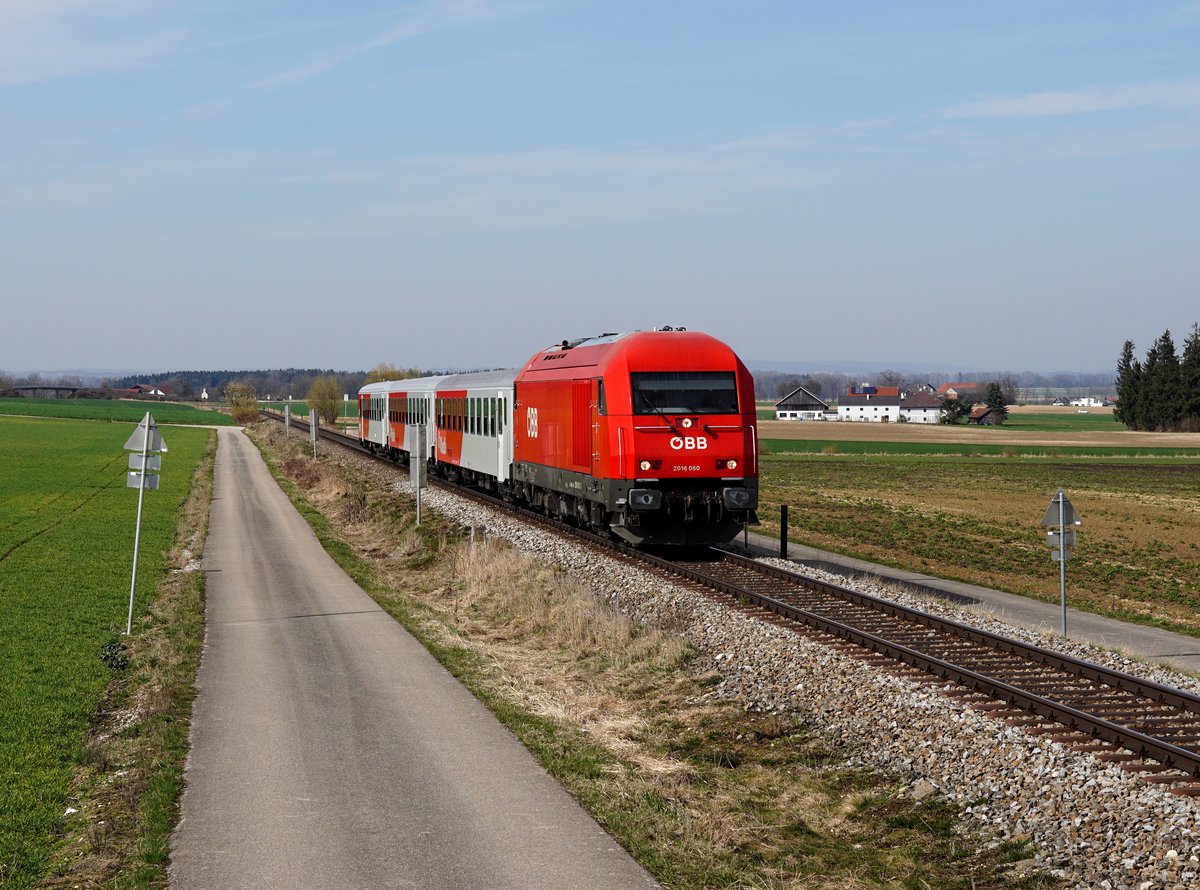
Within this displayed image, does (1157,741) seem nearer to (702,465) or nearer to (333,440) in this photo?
(702,465)

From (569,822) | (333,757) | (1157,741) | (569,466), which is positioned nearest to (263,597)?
(569,466)

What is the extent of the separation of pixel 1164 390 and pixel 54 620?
130m

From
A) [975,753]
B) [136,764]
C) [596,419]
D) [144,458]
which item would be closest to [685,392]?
[596,419]

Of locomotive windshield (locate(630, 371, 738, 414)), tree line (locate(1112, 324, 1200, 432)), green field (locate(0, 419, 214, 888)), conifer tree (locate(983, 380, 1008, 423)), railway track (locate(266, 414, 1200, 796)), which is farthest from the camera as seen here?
conifer tree (locate(983, 380, 1008, 423))

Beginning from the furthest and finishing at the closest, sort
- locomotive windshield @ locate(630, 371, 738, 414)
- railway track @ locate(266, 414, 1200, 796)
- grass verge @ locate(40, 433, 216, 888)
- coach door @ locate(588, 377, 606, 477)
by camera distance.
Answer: coach door @ locate(588, 377, 606, 477) → locomotive windshield @ locate(630, 371, 738, 414) → railway track @ locate(266, 414, 1200, 796) → grass verge @ locate(40, 433, 216, 888)

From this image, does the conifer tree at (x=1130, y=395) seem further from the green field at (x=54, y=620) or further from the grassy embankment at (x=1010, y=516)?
the green field at (x=54, y=620)

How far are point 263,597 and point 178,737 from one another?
9755 millimetres

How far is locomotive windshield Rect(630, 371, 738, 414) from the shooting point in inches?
868

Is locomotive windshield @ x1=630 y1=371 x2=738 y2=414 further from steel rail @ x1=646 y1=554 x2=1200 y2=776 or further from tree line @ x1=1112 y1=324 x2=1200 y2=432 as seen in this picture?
tree line @ x1=1112 y1=324 x2=1200 y2=432

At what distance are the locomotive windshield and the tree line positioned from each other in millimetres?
118607

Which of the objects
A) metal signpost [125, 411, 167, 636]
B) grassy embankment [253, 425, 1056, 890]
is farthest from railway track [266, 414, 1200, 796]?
metal signpost [125, 411, 167, 636]

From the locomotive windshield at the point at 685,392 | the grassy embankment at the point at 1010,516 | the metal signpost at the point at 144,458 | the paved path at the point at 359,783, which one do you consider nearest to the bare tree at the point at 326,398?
the grassy embankment at the point at 1010,516

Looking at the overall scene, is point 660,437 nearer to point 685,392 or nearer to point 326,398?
point 685,392

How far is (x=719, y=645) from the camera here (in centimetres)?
1571
